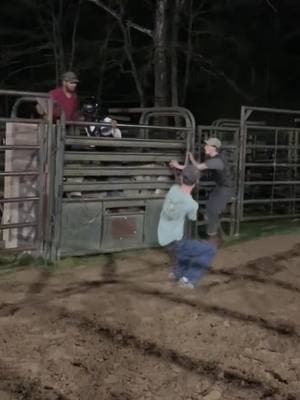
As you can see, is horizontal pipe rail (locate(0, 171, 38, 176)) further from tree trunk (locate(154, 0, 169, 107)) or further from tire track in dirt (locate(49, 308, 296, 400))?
tree trunk (locate(154, 0, 169, 107))

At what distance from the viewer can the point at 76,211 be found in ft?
27.8

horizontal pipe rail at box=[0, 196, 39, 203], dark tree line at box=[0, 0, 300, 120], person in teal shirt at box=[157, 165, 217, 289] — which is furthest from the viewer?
dark tree line at box=[0, 0, 300, 120]

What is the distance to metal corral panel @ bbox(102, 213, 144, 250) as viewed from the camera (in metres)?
8.85

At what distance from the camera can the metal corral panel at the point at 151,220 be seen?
368 inches

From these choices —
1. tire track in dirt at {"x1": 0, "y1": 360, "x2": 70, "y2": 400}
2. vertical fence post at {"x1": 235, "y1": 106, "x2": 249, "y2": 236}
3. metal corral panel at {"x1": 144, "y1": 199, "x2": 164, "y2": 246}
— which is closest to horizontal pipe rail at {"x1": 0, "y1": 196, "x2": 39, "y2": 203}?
metal corral panel at {"x1": 144, "y1": 199, "x2": 164, "y2": 246}

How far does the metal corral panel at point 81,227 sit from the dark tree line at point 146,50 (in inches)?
509

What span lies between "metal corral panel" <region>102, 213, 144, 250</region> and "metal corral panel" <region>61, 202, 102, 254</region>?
5.3 inches

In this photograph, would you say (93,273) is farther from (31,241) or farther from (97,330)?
(97,330)

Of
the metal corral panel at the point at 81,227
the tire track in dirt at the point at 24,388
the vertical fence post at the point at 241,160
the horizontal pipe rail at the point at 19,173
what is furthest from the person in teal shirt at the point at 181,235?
the vertical fence post at the point at 241,160

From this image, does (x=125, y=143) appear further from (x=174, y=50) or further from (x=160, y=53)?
(x=174, y=50)

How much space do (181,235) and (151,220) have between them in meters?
1.85

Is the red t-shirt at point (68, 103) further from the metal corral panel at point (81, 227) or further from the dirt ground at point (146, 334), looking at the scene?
the dirt ground at point (146, 334)

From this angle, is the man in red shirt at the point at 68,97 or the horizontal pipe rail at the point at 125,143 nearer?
the horizontal pipe rail at the point at 125,143

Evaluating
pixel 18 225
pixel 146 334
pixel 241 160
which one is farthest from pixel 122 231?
pixel 146 334
